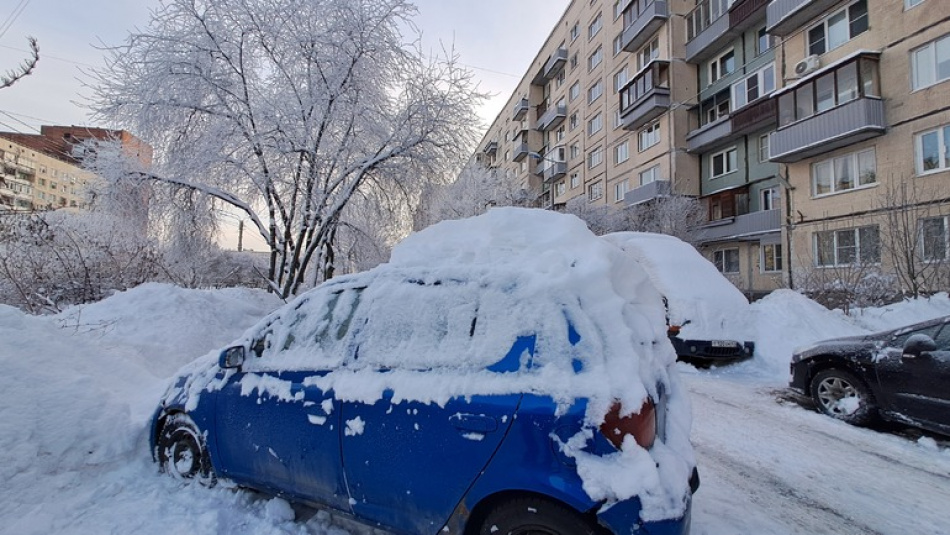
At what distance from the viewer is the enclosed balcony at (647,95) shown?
27.7m

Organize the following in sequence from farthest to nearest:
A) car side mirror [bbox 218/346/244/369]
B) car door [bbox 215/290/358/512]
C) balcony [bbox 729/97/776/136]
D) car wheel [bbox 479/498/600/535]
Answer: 1. balcony [bbox 729/97/776/136]
2. car side mirror [bbox 218/346/244/369]
3. car door [bbox 215/290/358/512]
4. car wheel [bbox 479/498/600/535]

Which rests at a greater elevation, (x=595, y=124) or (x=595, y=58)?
(x=595, y=58)

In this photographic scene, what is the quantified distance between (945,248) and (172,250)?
2034 cm

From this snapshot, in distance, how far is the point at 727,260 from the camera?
2588cm

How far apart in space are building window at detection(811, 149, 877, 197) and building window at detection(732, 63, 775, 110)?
214 inches

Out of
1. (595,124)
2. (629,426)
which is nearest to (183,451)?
(629,426)

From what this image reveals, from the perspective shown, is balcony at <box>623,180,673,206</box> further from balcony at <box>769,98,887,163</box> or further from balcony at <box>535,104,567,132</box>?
balcony at <box>535,104,567,132</box>

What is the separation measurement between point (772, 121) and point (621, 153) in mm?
12151

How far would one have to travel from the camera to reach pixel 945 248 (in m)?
11.0

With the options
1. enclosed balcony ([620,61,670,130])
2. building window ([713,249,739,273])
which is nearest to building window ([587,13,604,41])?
enclosed balcony ([620,61,670,130])

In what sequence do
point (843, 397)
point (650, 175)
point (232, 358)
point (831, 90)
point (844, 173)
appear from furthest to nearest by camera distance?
point (650, 175) → point (844, 173) → point (831, 90) → point (843, 397) → point (232, 358)

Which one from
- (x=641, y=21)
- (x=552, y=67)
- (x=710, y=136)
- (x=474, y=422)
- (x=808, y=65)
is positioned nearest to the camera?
(x=474, y=422)

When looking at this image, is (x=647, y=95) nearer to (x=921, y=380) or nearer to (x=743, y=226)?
(x=743, y=226)

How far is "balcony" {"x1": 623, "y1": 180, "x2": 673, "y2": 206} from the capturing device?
26772mm
